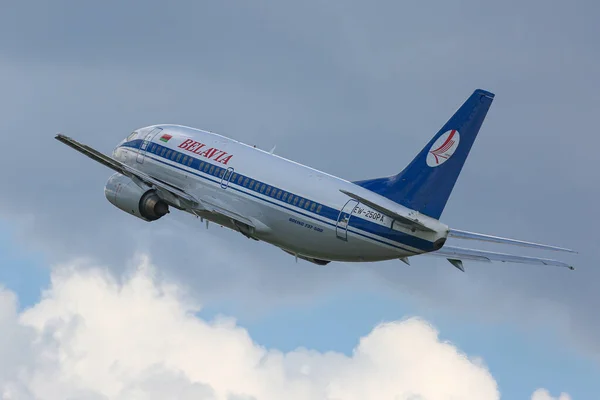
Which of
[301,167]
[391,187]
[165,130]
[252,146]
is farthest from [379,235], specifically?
[165,130]

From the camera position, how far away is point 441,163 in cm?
7581

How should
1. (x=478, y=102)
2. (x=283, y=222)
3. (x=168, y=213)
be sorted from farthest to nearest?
(x=168, y=213), (x=283, y=222), (x=478, y=102)

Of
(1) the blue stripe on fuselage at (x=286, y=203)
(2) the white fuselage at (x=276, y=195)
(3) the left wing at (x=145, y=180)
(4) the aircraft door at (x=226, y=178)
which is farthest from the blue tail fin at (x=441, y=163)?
(3) the left wing at (x=145, y=180)

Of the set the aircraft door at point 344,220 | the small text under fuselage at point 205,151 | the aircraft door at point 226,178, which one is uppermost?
the small text under fuselage at point 205,151

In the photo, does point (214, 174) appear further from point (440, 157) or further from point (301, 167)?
point (440, 157)

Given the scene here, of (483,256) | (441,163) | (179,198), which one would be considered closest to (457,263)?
(483,256)

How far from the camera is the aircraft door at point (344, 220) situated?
78500mm

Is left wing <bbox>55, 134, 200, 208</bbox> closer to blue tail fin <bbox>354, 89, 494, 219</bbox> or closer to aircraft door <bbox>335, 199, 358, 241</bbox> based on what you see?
aircraft door <bbox>335, 199, 358, 241</bbox>

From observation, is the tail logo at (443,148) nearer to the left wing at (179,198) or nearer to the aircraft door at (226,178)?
the left wing at (179,198)

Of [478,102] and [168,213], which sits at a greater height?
[478,102]

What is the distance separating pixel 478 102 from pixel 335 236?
1036 cm

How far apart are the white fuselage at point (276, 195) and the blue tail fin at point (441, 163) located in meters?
1.45

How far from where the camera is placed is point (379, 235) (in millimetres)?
77250

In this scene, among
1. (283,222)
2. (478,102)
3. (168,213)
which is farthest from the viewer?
(168,213)
